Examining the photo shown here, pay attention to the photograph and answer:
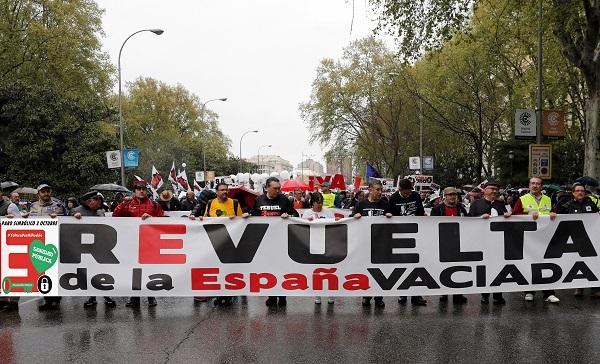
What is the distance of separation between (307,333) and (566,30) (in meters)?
12.5

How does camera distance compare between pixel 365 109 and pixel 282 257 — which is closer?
pixel 282 257

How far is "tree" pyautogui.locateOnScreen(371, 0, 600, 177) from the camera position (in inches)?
612

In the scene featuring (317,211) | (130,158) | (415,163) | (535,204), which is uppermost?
(130,158)

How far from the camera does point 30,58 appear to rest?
3569 centimetres

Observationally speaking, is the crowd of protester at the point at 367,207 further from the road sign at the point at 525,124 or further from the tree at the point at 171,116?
the tree at the point at 171,116

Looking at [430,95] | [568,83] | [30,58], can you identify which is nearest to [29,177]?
[30,58]

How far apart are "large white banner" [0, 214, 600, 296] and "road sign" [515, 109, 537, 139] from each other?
11.4 meters

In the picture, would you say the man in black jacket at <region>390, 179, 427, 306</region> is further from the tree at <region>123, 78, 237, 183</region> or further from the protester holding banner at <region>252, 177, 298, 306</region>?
the tree at <region>123, 78, 237, 183</region>

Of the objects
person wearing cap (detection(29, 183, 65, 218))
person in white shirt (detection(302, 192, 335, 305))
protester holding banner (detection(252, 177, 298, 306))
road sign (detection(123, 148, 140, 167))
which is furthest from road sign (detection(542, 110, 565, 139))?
road sign (detection(123, 148, 140, 167))

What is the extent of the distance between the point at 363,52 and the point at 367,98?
4297 millimetres

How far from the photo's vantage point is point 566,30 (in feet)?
51.8

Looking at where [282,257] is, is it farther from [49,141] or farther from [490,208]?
[49,141]

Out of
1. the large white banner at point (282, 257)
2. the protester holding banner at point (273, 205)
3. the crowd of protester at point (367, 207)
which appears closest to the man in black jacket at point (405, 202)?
the crowd of protester at point (367, 207)

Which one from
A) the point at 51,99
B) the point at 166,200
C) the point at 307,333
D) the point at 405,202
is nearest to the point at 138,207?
the point at 307,333
